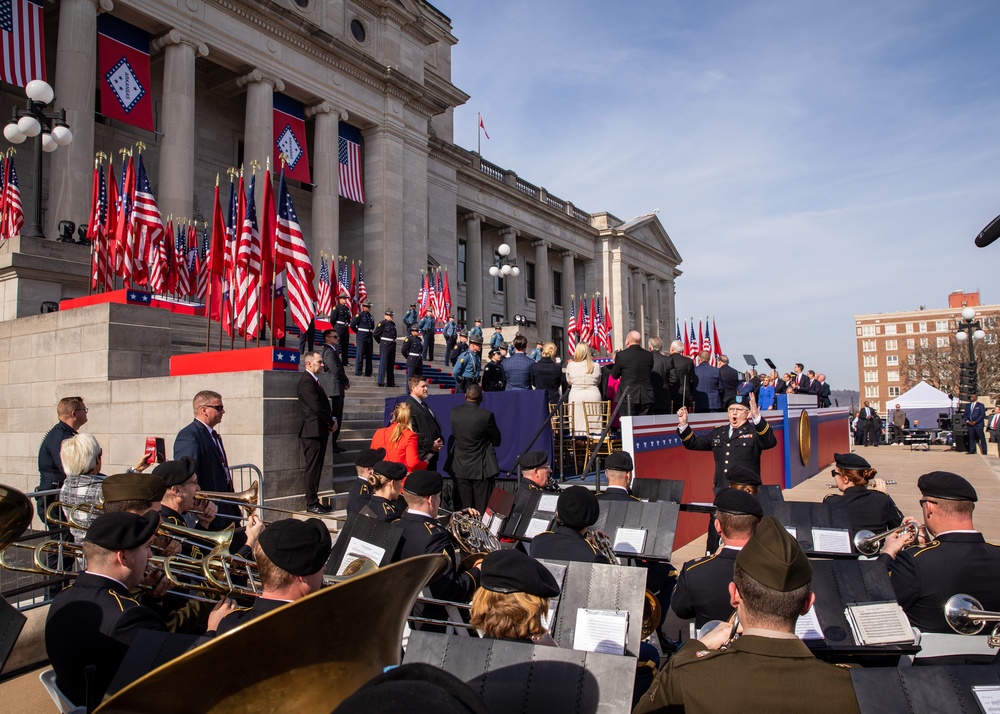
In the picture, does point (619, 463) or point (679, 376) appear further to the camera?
point (679, 376)

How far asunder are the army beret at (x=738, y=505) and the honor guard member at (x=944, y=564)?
728 mm

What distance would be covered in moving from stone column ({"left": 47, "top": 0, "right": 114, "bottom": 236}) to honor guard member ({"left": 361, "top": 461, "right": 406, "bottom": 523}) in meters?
18.0

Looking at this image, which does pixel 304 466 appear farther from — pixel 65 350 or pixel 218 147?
pixel 218 147

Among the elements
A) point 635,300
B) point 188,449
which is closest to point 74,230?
point 188,449

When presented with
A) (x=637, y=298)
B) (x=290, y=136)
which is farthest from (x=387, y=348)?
(x=637, y=298)

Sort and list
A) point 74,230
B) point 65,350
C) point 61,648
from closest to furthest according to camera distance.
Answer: point 61,648 < point 65,350 < point 74,230

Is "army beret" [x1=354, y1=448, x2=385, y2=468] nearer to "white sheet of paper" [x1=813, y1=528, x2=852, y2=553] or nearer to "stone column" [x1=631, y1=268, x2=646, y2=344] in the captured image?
"white sheet of paper" [x1=813, y1=528, x2=852, y2=553]

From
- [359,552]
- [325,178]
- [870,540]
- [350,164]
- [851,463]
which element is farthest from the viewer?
[350,164]

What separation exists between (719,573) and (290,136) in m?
27.5

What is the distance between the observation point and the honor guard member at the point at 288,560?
9.14 ft

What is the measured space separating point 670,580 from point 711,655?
11.4 feet

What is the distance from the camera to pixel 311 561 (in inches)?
111

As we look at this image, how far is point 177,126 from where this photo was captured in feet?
75.7

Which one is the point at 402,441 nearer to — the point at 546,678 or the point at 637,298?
the point at 546,678
